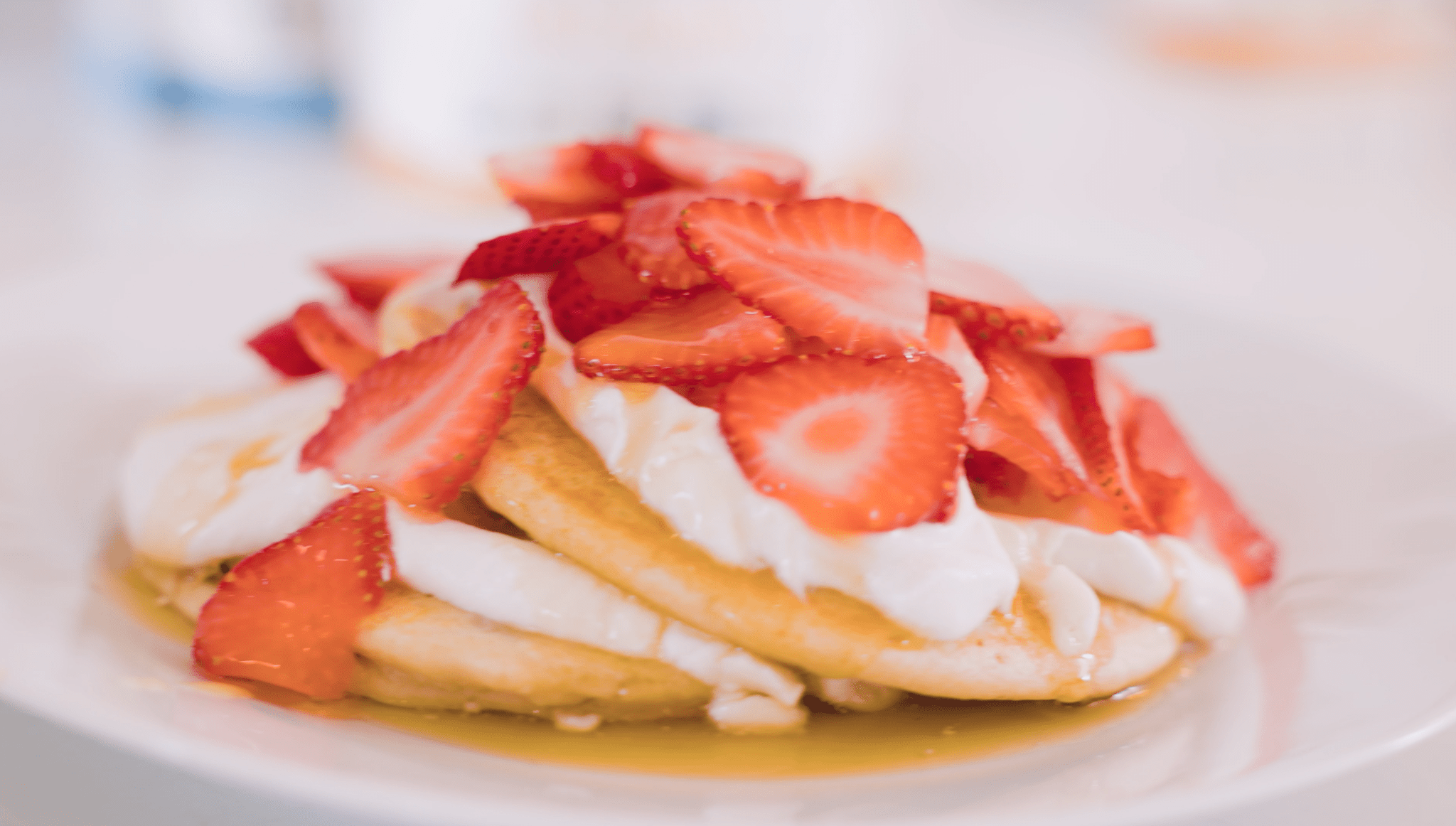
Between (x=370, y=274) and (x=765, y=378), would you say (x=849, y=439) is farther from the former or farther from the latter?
(x=370, y=274)

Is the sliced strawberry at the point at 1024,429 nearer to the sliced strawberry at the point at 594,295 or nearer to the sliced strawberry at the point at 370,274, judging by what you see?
the sliced strawberry at the point at 594,295

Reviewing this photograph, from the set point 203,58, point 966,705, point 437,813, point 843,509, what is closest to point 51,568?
point 437,813

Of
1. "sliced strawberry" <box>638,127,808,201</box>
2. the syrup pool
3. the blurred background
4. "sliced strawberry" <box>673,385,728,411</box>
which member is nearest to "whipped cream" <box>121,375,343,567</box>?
the syrup pool

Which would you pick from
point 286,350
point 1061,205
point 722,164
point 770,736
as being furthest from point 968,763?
point 1061,205

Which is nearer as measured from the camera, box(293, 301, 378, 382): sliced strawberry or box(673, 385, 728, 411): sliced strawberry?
box(673, 385, 728, 411): sliced strawberry

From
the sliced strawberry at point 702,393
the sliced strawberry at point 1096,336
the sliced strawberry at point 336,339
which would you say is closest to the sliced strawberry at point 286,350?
the sliced strawberry at point 336,339

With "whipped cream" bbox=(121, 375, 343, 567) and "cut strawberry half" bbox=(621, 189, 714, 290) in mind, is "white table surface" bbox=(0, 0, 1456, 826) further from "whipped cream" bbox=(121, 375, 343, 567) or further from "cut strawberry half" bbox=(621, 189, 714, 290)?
"cut strawberry half" bbox=(621, 189, 714, 290)

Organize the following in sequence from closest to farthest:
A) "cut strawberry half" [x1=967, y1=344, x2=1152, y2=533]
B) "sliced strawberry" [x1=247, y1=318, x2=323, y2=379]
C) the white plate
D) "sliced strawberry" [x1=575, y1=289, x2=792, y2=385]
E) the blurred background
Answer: the white plate < "sliced strawberry" [x1=575, y1=289, x2=792, y2=385] < "cut strawberry half" [x1=967, y1=344, x2=1152, y2=533] < "sliced strawberry" [x1=247, y1=318, x2=323, y2=379] < the blurred background
